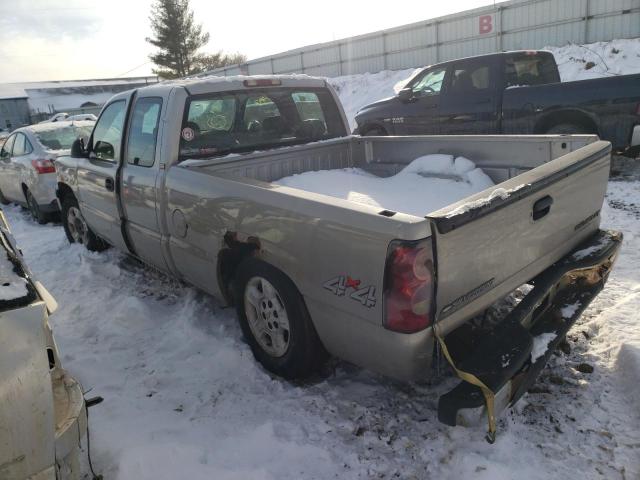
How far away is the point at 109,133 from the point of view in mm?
4891

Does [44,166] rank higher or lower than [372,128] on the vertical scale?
higher

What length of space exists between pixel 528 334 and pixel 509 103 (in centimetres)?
634

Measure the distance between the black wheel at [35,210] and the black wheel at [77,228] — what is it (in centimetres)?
192

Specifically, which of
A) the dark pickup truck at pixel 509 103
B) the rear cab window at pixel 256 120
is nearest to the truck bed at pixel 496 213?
the rear cab window at pixel 256 120

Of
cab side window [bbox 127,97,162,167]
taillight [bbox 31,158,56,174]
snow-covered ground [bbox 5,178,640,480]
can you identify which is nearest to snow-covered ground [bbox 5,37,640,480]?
snow-covered ground [bbox 5,178,640,480]

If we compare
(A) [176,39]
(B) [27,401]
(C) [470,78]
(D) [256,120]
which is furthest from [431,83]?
(A) [176,39]

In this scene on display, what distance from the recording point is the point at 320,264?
259 centimetres

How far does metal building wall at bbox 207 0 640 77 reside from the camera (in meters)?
17.8

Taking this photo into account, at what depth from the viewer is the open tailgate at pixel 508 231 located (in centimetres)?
228

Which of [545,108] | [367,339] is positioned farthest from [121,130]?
[545,108]

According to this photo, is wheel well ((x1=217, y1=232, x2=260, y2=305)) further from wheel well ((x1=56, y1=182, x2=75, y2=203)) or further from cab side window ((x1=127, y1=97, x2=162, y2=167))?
wheel well ((x1=56, y1=182, x2=75, y2=203))

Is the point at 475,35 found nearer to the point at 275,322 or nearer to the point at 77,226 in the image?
the point at 77,226

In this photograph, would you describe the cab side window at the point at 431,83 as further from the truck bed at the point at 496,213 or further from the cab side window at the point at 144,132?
the cab side window at the point at 144,132

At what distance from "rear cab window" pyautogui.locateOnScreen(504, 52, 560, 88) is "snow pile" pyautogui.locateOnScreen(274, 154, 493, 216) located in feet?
16.3
